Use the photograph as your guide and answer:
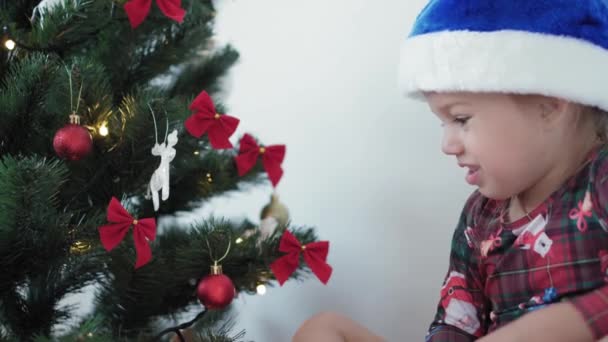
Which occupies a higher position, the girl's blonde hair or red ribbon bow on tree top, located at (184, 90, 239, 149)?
the girl's blonde hair

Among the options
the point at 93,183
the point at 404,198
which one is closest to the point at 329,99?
the point at 404,198

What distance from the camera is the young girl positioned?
77 centimetres

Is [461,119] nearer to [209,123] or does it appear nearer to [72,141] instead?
[209,123]

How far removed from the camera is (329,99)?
4.03 ft

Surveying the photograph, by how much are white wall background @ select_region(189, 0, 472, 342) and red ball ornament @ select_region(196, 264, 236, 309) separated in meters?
0.38

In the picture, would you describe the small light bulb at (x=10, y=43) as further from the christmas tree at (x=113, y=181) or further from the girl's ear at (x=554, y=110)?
the girl's ear at (x=554, y=110)

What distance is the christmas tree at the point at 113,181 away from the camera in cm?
80

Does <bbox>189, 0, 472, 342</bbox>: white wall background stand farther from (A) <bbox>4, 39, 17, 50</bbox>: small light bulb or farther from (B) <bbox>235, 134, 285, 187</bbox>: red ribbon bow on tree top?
(A) <bbox>4, 39, 17, 50</bbox>: small light bulb

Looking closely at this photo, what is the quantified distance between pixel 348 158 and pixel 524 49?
0.50 metres

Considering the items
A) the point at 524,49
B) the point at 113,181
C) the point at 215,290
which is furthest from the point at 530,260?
the point at 113,181

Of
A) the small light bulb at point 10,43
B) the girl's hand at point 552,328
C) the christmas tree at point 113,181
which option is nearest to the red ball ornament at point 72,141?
the christmas tree at point 113,181

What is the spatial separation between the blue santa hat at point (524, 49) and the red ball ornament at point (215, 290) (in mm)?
342

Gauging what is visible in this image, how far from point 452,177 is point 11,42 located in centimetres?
66

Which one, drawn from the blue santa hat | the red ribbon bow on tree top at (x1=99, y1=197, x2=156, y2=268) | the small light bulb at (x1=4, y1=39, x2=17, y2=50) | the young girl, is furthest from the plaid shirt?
the small light bulb at (x1=4, y1=39, x2=17, y2=50)
